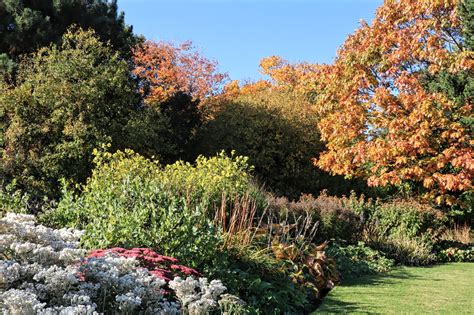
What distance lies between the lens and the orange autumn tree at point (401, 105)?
47.2 feet

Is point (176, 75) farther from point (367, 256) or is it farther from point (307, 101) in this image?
point (367, 256)

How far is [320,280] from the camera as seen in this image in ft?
26.5

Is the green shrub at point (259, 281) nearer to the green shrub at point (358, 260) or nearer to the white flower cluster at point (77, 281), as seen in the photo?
the white flower cluster at point (77, 281)

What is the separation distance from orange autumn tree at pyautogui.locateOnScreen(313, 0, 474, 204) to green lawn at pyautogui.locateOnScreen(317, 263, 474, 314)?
435cm

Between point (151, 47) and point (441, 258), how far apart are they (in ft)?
64.4

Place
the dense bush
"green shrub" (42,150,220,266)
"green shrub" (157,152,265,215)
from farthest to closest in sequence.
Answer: the dense bush, "green shrub" (157,152,265,215), "green shrub" (42,150,220,266)

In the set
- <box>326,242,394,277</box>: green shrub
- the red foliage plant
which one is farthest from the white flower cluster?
<box>326,242,394,277</box>: green shrub

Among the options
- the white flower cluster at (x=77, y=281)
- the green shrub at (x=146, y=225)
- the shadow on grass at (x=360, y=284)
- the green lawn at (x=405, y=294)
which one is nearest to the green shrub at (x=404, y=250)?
the green lawn at (x=405, y=294)

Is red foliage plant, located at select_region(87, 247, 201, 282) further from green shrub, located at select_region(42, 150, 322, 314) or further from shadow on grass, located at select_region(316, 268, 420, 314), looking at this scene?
shadow on grass, located at select_region(316, 268, 420, 314)

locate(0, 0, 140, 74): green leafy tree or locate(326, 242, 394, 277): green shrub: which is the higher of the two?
locate(0, 0, 140, 74): green leafy tree

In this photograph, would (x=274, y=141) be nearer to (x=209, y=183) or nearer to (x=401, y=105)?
(x=401, y=105)

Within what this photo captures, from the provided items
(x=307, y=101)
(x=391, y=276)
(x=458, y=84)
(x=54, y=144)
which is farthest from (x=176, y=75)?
(x=391, y=276)

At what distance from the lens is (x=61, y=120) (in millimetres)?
15000

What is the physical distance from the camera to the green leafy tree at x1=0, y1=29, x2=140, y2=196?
573 inches
